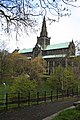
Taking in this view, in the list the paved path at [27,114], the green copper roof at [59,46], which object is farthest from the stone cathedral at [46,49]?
the paved path at [27,114]

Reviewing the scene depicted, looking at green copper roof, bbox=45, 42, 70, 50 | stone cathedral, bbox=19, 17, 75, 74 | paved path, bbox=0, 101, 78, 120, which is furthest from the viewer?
green copper roof, bbox=45, 42, 70, 50

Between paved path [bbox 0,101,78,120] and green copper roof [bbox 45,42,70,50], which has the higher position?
green copper roof [bbox 45,42,70,50]

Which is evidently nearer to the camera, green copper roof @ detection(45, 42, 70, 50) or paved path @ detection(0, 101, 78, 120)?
paved path @ detection(0, 101, 78, 120)

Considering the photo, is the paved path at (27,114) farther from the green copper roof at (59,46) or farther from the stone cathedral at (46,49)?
the green copper roof at (59,46)

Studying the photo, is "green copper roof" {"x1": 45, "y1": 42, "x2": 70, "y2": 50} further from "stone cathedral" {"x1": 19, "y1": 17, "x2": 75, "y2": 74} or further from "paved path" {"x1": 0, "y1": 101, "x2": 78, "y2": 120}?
"paved path" {"x1": 0, "y1": 101, "x2": 78, "y2": 120}

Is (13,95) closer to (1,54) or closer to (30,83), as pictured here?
(30,83)

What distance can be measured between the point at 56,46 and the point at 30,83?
80.4 m

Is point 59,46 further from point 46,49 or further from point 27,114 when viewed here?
point 27,114

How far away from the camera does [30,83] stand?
28.5 m

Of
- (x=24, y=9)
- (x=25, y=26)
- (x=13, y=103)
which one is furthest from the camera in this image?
(x=13, y=103)

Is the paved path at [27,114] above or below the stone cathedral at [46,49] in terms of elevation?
below

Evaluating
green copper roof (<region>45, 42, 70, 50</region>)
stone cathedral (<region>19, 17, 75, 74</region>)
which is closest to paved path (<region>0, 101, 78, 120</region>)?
stone cathedral (<region>19, 17, 75, 74</region>)

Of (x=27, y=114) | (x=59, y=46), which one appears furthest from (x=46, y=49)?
(x=27, y=114)

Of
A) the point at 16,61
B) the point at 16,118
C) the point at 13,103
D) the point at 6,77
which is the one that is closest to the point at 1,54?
the point at 6,77
